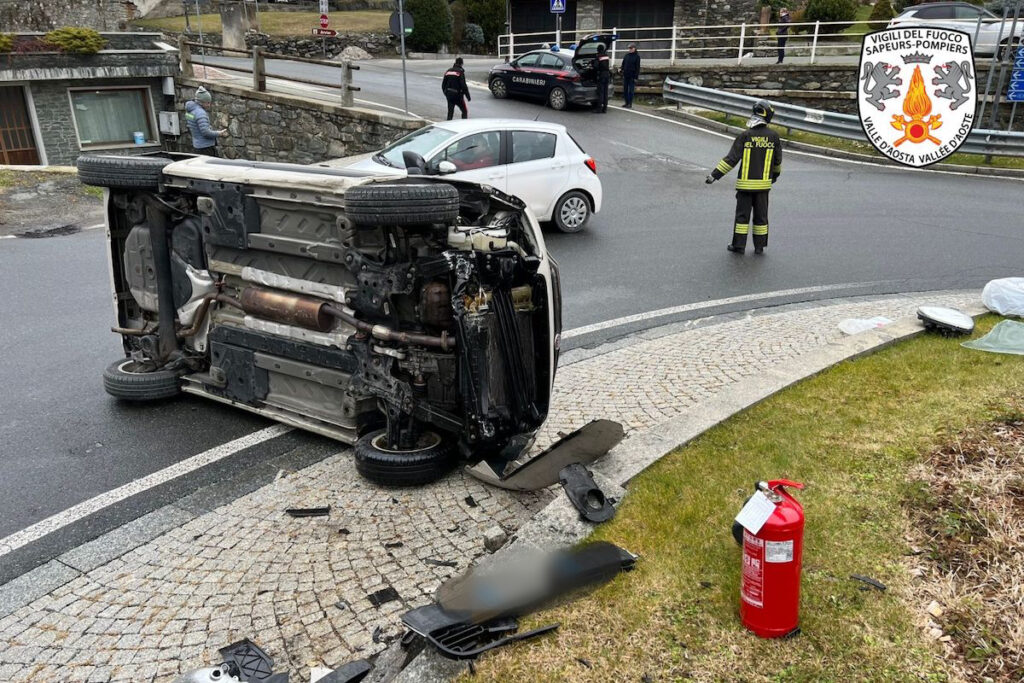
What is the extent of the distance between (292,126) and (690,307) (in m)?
13.2

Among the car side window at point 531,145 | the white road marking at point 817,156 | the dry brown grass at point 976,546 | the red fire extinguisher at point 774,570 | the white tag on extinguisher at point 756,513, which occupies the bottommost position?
the white road marking at point 817,156

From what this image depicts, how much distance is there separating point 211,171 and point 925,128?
14.4 feet

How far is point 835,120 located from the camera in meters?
20.4

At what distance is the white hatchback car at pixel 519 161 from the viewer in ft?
37.6

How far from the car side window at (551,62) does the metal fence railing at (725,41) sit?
359 cm

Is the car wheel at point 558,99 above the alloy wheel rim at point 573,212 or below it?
above

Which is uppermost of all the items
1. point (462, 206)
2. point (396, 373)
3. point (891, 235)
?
point (462, 206)

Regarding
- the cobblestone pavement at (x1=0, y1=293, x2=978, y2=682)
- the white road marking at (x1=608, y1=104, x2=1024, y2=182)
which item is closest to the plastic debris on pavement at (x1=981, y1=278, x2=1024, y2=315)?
the cobblestone pavement at (x1=0, y1=293, x2=978, y2=682)

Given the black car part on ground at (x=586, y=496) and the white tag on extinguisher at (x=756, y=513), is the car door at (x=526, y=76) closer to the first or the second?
the black car part on ground at (x=586, y=496)

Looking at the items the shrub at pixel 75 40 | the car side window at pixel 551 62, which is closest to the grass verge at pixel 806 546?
the car side window at pixel 551 62

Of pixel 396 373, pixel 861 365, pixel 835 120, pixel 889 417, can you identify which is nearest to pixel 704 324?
pixel 861 365

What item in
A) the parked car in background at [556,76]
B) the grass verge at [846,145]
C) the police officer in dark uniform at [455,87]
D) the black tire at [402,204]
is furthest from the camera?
the parked car in background at [556,76]

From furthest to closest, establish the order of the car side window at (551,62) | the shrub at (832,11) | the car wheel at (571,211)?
the shrub at (832,11) < the car side window at (551,62) < the car wheel at (571,211)

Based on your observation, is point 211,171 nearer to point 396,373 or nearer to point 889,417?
point 396,373
